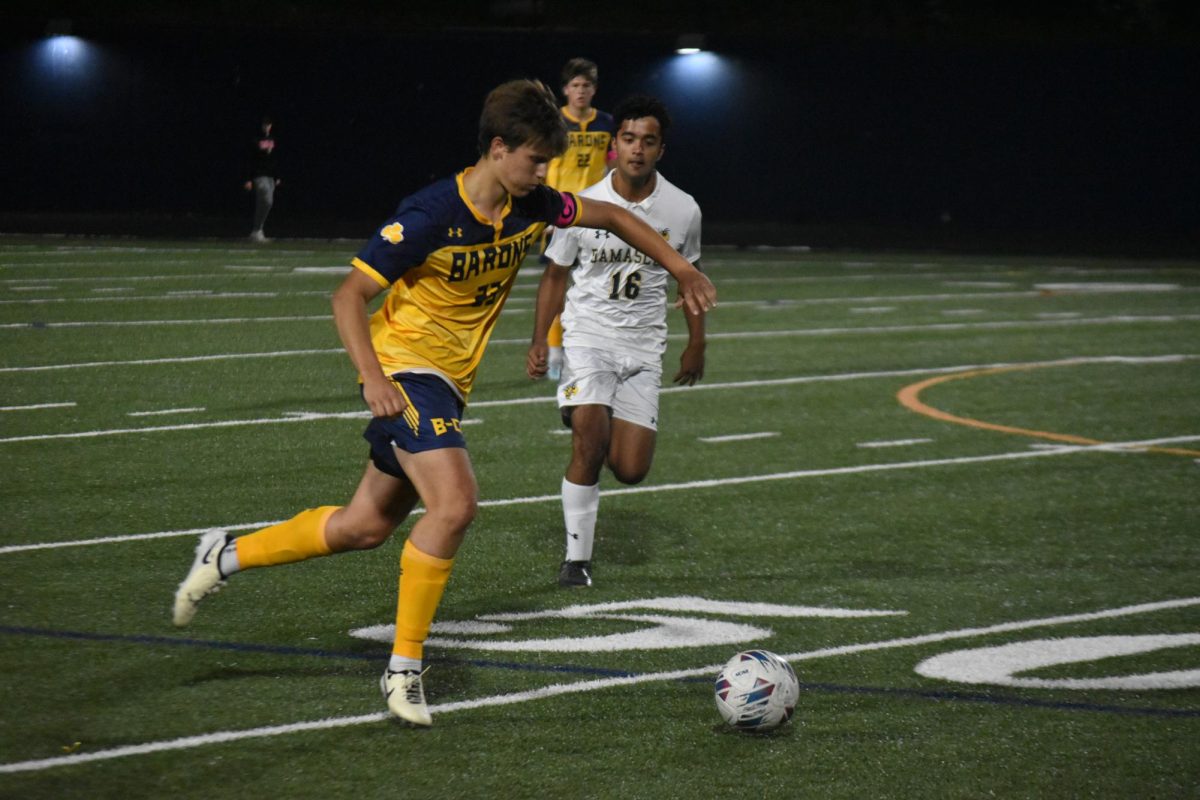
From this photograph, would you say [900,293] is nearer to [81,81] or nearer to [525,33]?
[525,33]

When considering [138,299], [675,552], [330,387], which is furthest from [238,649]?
[138,299]

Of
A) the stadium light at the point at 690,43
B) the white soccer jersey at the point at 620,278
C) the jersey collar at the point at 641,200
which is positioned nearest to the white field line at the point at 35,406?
the white soccer jersey at the point at 620,278

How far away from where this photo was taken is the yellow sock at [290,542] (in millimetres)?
5723

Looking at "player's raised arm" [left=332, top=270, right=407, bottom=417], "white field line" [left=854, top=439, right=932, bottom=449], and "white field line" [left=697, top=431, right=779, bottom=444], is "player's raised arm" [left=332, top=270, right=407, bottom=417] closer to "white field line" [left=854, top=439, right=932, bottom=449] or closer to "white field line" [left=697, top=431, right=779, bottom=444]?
"white field line" [left=697, top=431, right=779, bottom=444]

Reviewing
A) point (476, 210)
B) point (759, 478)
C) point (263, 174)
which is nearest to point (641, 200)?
point (476, 210)

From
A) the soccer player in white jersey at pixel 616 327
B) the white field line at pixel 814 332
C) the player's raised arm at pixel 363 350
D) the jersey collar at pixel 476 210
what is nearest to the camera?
the player's raised arm at pixel 363 350

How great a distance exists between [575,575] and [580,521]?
0.78 feet

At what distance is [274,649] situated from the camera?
19.6 feet

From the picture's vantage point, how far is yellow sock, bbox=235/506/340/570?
572 cm

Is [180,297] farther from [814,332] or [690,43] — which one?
[690,43]

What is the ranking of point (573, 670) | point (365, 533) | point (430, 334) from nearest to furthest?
point (430, 334) < point (365, 533) < point (573, 670)

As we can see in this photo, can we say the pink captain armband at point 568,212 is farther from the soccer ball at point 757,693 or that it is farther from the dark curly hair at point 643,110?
the soccer ball at point 757,693

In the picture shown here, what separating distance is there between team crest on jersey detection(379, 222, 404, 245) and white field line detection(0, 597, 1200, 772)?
154cm

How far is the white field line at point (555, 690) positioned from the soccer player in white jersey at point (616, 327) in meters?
1.40
